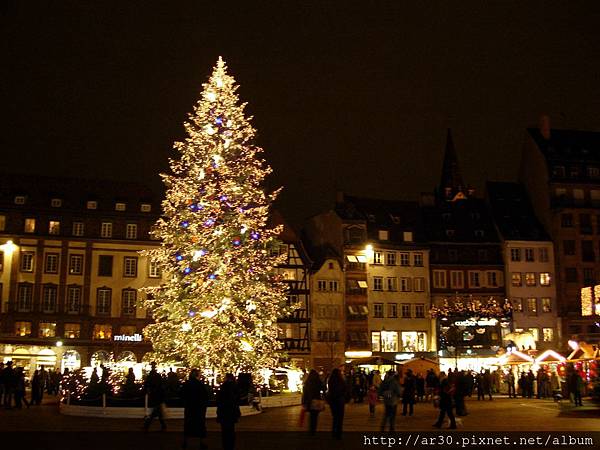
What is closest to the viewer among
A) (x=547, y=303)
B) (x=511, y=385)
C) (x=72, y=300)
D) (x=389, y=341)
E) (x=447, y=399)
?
(x=447, y=399)

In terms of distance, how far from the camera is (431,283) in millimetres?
72750

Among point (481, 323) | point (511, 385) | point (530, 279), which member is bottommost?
point (511, 385)

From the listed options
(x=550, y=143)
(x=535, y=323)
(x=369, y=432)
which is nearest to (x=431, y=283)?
(x=535, y=323)

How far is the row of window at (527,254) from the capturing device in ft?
237

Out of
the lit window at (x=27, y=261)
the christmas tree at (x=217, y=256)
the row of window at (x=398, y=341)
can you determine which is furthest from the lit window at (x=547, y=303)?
the christmas tree at (x=217, y=256)

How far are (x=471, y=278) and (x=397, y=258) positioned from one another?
22.2 feet

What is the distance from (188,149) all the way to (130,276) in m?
38.0

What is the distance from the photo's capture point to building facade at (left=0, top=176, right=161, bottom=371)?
6244 cm

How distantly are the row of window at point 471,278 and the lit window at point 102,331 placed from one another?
92.6 ft

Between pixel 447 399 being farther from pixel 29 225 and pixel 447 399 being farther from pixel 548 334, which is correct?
pixel 548 334

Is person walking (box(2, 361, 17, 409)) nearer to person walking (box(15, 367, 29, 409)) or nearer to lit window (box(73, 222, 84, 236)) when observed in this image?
person walking (box(15, 367, 29, 409))

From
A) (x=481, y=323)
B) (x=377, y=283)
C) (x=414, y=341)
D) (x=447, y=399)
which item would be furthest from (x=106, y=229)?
(x=447, y=399)

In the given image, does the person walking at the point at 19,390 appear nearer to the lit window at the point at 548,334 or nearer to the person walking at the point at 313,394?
the person walking at the point at 313,394

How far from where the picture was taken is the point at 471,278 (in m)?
72.5
